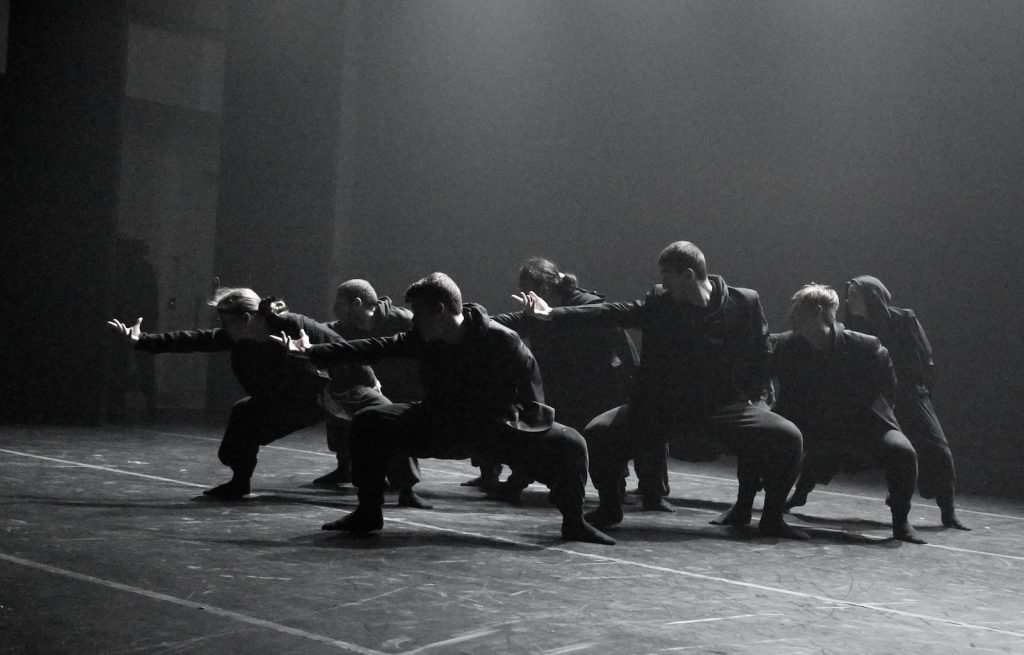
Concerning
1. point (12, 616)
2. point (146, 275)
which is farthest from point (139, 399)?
point (12, 616)

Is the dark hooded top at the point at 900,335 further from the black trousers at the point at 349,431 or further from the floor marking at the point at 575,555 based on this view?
the black trousers at the point at 349,431

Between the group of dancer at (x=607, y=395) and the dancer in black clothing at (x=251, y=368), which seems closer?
the group of dancer at (x=607, y=395)

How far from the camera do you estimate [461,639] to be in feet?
12.1

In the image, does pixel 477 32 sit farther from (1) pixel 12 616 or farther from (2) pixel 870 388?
(1) pixel 12 616

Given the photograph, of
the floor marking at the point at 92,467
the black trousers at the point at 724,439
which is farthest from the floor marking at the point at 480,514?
the black trousers at the point at 724,439

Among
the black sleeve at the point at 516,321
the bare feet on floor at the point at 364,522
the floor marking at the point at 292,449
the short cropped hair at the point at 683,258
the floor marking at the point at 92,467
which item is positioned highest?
the short cropped hair at the point at 683,258

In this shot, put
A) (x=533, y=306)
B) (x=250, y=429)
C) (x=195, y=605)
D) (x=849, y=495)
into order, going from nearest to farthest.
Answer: (x=195, y=605) < (x=533, y=306) < (x=250, y=429) < (x=849, y=495)

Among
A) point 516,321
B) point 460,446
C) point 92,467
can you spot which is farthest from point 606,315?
point 92,467

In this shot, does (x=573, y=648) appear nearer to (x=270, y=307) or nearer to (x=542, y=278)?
(x=270, y=307)

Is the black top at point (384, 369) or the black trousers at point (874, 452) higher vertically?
the black top at point (384, 369)

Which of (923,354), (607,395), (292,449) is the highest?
(923,354)

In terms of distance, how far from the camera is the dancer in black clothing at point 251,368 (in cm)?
664

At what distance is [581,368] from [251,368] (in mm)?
2076

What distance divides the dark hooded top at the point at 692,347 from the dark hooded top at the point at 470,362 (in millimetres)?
690
